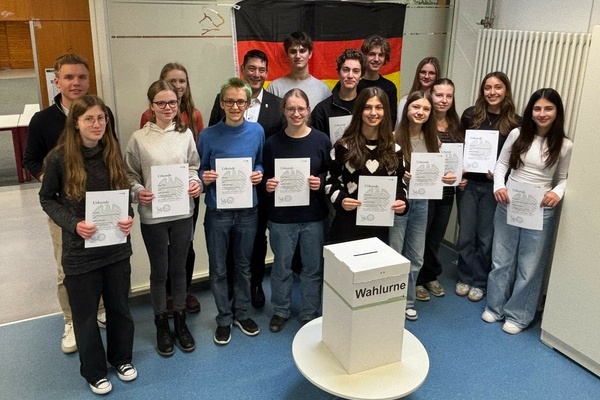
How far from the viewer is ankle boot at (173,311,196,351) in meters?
3.07

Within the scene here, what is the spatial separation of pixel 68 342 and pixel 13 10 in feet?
18.2

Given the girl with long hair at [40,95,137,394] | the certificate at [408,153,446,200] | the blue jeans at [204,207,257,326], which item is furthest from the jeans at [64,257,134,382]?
the certificate at [408,153,446,200]

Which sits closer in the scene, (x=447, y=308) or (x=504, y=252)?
(x=504, y=252)

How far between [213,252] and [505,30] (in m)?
2.67

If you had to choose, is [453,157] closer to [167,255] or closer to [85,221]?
[167,255]

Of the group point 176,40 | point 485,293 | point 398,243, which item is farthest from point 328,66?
point 485,293

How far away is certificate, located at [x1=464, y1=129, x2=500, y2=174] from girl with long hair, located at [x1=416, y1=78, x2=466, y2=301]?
65 mm

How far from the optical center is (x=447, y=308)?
365 centimetres

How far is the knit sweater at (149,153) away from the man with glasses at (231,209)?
172mm

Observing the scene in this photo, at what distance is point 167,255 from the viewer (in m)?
2.86

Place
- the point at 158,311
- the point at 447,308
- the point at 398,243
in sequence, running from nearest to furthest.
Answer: the point at 158,311, the point at 398,243, the point at 447,308

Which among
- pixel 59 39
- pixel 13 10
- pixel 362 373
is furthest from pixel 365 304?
pixel 13 10

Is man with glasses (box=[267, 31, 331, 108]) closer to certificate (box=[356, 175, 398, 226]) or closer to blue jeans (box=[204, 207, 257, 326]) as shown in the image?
certificate (box=[356, 175, 398, 226])

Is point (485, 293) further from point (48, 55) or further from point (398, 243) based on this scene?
point (48, 55)
